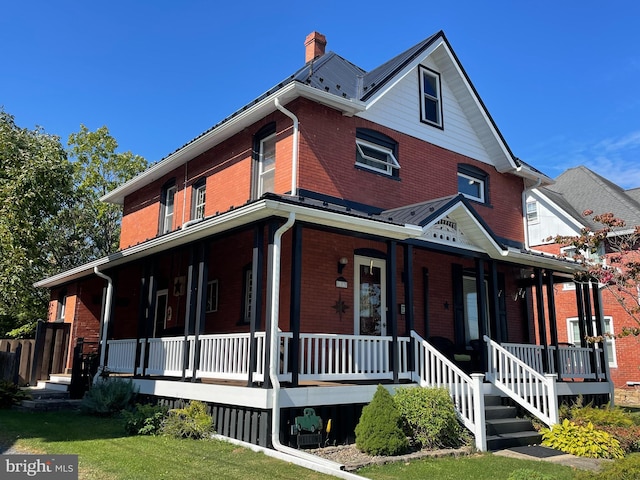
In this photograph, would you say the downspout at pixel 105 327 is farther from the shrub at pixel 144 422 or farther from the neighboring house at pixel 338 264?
the shrub at pixel 144 422

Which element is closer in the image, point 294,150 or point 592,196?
point 294,150

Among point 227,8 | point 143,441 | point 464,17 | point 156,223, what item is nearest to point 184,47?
point 227,8

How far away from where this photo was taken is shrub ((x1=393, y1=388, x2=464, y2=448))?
8500 mm

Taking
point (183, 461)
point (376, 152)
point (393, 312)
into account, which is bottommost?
point (183, 461)

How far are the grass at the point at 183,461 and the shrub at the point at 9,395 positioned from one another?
11.2ft

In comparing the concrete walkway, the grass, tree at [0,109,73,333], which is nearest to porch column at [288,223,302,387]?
the grass

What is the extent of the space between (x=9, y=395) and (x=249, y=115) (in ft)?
28.4

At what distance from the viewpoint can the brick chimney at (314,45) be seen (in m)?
16.8

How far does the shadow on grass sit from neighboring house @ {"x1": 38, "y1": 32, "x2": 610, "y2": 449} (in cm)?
129

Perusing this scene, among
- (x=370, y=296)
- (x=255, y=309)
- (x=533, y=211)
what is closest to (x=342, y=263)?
(x=370, y=296)

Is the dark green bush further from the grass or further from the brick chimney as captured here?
the brick chimney

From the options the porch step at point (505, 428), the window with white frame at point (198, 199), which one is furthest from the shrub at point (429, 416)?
the window with white frame at point (198, 199)

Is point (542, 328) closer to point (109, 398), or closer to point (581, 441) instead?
point (581, 441)

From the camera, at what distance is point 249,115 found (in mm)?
12469
